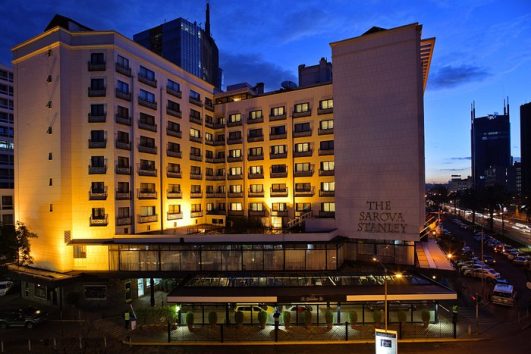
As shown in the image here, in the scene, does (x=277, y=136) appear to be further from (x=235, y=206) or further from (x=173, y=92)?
(x=173, y=92)

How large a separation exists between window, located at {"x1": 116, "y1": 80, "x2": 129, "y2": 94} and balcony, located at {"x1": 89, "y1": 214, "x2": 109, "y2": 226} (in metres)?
16.5

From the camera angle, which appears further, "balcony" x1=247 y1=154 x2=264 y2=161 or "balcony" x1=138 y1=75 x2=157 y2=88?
"balcony" x1=247 y1=154 x2=264 y2=161

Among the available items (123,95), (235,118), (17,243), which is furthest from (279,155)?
(17,243)

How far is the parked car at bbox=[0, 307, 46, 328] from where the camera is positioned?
107 feet

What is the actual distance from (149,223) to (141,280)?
7773mm

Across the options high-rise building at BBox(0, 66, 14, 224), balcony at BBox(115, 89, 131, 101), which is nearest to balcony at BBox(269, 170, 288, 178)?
balcony at BBox(115, 89, 131, 101)

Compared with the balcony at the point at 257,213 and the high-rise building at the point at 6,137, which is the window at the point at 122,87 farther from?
the high-rise building at the point at 6,137

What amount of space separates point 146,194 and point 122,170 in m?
5.09

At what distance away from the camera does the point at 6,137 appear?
250 ft

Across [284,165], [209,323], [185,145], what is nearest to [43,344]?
[209,323]

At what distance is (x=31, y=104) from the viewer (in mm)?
42969

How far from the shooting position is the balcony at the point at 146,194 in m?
44.8

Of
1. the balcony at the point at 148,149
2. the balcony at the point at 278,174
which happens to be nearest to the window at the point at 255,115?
the balcony at the point at 278,174

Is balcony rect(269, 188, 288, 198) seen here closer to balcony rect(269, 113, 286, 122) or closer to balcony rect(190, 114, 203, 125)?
balcony rect(269, 113, 286, 122)
